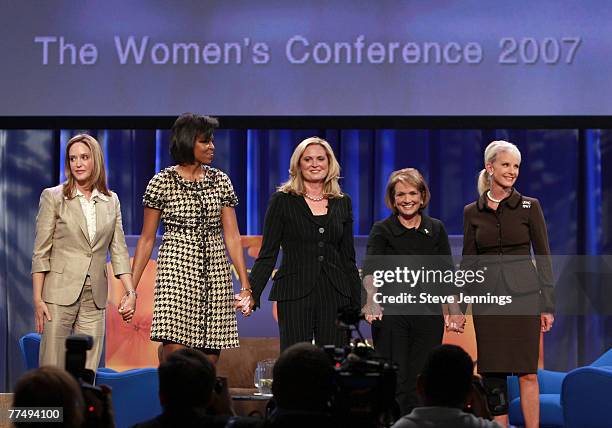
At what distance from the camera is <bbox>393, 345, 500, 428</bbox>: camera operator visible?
125 inches

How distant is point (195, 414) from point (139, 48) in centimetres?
416

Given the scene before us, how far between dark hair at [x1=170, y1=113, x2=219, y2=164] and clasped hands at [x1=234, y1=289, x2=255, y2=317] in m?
0.66

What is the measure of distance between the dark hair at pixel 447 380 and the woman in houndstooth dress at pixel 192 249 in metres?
1.73

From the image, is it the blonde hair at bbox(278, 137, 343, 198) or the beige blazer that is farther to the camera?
the blonde hair at bbox(278, 137, 343, 198)

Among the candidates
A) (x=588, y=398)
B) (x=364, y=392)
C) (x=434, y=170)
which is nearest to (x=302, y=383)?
(x=364, y=392)

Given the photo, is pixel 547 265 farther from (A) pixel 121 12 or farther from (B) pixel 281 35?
(A) pixel 121 12

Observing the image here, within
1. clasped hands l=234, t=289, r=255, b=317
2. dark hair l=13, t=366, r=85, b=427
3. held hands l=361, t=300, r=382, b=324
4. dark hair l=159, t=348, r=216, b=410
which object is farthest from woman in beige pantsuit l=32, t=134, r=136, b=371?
dark hair l=13, t=366, r=85, b=427

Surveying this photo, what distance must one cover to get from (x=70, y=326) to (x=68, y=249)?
351 mm

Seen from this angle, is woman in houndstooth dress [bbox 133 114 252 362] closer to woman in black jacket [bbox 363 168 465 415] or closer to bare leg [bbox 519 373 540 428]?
woman in black jacket [bbox 363 168 465 415]

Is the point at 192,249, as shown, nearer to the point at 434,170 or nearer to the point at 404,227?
the point at 404,227

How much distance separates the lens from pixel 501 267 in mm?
5051

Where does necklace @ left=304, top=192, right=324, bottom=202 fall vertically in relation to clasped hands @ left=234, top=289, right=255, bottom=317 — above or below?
above

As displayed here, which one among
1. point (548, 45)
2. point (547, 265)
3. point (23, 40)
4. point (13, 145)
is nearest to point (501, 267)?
point (547, 265)

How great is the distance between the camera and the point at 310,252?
495cm
